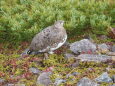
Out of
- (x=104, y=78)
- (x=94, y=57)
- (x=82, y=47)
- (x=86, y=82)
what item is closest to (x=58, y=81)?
(x=86, y=82)

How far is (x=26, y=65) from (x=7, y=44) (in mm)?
1591

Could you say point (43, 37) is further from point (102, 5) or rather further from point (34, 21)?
point (102, 5)

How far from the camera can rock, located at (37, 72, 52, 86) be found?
7443mm

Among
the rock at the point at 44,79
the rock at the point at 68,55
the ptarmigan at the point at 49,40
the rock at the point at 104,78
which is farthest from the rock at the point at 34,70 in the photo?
the rock at the point at 104,78

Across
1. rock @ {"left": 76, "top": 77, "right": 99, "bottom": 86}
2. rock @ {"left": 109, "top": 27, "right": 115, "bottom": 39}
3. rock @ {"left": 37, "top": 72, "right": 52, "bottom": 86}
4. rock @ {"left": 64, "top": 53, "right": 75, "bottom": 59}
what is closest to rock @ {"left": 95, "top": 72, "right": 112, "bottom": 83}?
rock @ {"left": 76, "top": 77, "right": 99, "bottom": 86}

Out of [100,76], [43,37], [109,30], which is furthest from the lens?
[109,30]

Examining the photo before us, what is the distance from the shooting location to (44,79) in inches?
297

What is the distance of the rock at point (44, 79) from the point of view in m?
7.44

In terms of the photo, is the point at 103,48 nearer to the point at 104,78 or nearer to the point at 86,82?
the point at 104,78

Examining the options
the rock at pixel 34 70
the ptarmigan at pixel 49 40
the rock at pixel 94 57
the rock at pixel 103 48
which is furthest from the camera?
the rock at pixel 103 48

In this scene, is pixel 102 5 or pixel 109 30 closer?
pixel 109 30

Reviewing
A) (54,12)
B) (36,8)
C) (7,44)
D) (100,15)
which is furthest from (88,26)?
(7,44)

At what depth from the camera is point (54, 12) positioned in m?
9.89

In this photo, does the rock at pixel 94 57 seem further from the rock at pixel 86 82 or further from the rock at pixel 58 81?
the rock at pixel 86 82
